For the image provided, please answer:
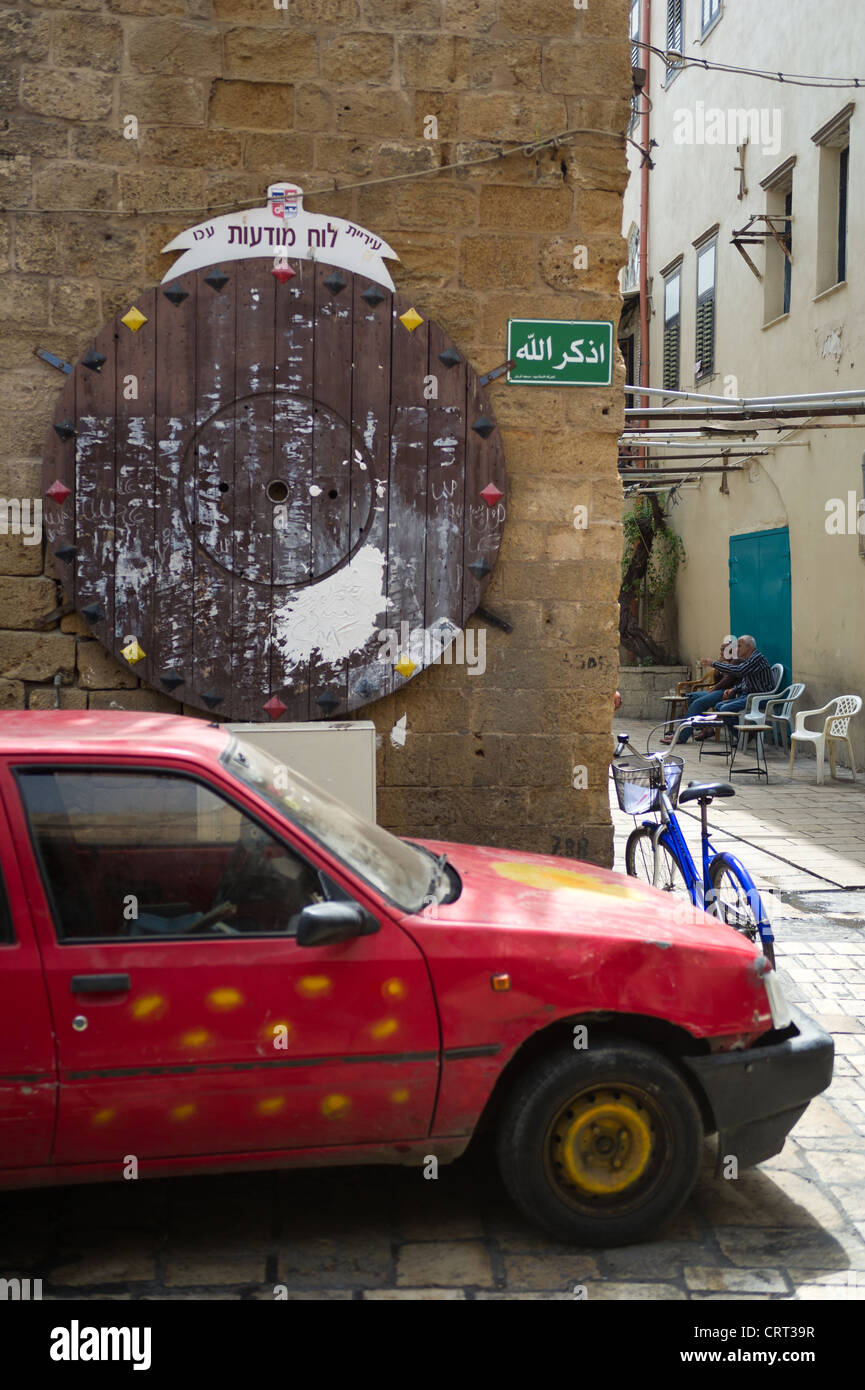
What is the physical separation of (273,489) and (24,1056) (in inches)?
139

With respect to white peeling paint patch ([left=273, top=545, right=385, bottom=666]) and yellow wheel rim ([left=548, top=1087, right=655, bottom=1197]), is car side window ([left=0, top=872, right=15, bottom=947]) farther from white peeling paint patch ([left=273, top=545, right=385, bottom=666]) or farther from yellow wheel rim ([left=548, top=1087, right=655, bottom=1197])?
white peeling paint patch ([left=273, top=545, right=385, bottom=666])

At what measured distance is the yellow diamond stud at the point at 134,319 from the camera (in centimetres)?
590

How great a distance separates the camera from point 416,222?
20.0 ft

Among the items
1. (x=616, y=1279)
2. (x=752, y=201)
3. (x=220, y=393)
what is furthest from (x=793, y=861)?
(x=752, y=201)

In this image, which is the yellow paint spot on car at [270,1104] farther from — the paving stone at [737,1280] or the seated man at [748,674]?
the seated man at [748,674]

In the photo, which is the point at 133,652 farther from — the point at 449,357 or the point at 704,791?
the point at 704,791

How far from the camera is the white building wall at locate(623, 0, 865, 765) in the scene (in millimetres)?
13992

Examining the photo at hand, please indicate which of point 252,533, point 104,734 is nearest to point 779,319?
point 252,533

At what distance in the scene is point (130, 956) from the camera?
10.4 feet

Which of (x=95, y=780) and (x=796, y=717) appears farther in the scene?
(x=796, y=717)

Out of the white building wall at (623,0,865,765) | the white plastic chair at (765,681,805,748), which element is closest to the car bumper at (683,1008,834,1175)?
the white building wall at (623,0,865,765)

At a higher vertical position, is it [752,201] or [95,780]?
[752,201]

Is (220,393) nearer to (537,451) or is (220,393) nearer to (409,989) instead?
(537,451)
